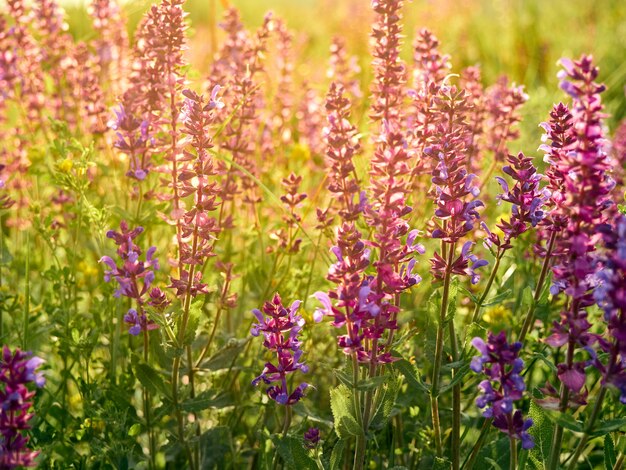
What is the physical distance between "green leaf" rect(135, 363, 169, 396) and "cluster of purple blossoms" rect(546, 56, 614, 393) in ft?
4.11

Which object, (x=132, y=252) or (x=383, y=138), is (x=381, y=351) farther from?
(x=132, y=252)

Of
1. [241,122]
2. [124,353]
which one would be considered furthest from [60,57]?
[124,353]

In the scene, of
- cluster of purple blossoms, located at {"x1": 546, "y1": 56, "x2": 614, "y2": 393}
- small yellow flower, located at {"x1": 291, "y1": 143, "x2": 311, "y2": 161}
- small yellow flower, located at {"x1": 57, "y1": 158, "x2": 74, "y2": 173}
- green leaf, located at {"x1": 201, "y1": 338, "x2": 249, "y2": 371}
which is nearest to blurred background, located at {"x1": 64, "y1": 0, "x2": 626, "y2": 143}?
small yellow flower, located at {"x1": 291, "y1": 143, "x2": 311, "y2": 161}

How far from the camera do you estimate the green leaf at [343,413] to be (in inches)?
82.0

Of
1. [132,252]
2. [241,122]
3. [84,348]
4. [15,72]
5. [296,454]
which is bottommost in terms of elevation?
[296,454]

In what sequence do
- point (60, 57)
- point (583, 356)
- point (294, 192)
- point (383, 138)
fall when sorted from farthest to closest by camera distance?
1. point (60, 57)
2. point (583, 356)
3. point (294, 192)
4. point (383, 138)

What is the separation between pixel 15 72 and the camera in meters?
3.56

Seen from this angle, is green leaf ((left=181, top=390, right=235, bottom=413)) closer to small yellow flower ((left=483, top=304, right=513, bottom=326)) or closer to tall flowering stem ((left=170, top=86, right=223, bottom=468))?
tall flowering stem ((left=170, top=86, right=223, bottom=468))

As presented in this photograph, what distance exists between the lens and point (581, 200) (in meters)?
1.70

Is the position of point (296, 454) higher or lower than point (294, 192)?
lower

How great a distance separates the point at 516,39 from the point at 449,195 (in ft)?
23.7

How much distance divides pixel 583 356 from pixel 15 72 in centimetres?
286

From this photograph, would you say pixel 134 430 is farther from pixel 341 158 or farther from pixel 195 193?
pixel 341 158

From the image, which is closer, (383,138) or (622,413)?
(383,138)
